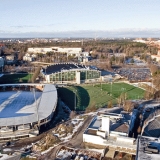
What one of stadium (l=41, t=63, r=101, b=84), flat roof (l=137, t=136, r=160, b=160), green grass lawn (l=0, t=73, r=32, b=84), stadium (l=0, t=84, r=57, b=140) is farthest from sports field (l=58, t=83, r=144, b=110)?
flat roof (l=137, t=136, r=160, b=160)

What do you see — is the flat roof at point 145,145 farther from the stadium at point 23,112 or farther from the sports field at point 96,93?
the sports field at point 96,93

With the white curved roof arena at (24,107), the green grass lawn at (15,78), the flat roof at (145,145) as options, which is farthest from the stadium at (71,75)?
the flat roof at (145,145)

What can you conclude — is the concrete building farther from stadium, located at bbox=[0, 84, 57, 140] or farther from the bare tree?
stadium, located at bbox=[0, 84, 57, 140]

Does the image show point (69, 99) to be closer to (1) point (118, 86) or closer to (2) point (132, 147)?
(1) point (118, 86)

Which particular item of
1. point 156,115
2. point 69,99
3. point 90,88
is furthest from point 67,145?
point 90,88

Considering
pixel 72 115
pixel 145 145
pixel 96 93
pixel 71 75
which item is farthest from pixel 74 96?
pixel 145 145

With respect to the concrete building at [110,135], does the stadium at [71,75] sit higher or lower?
higher

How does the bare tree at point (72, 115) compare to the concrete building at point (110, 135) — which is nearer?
the concrete building at point (110, 135)
